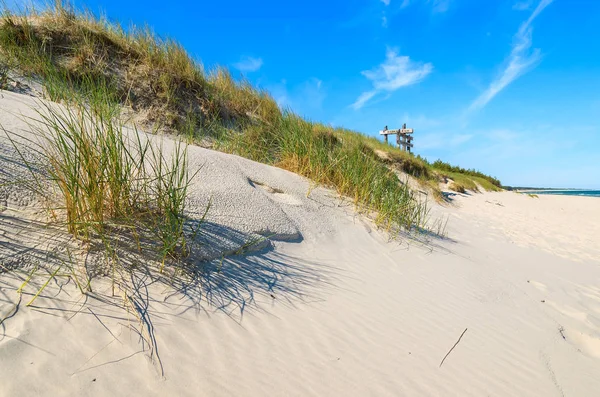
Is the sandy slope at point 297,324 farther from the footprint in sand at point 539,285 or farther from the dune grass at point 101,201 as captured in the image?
the dune grass at point 101,201

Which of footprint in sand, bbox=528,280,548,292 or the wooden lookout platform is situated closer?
footprint in sand, bbox=528,280,548,292

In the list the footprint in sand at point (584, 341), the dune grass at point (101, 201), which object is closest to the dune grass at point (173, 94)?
the footprint in sand at point (584, 341)

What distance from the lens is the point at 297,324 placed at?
1.53 metres

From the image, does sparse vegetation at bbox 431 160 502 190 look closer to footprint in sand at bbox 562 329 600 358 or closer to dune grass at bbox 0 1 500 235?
dune grass at bbox 0 1 500 235

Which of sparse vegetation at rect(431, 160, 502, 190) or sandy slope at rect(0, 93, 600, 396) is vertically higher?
sparse vegetation at rect(431, 160, 502, 190)

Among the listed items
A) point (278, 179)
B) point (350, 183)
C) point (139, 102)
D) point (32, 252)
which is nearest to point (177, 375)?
point (32, 252)

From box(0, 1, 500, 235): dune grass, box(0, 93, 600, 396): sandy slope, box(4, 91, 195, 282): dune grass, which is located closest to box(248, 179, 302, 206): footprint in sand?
box(0, 93, 600, 396): sandy slope

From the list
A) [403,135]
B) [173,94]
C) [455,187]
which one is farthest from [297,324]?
[403,135]

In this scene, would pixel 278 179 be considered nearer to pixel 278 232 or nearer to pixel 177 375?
pixel 278 232

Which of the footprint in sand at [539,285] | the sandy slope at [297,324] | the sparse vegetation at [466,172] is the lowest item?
the sandy slope at [297,324]

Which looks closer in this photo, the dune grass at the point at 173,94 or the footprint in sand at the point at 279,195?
the footprint in sand at the point at 279,195

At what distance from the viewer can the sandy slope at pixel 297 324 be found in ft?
3.52

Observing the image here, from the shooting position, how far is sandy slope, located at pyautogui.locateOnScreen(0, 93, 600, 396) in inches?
42.3

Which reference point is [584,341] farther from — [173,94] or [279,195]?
[173,94]
